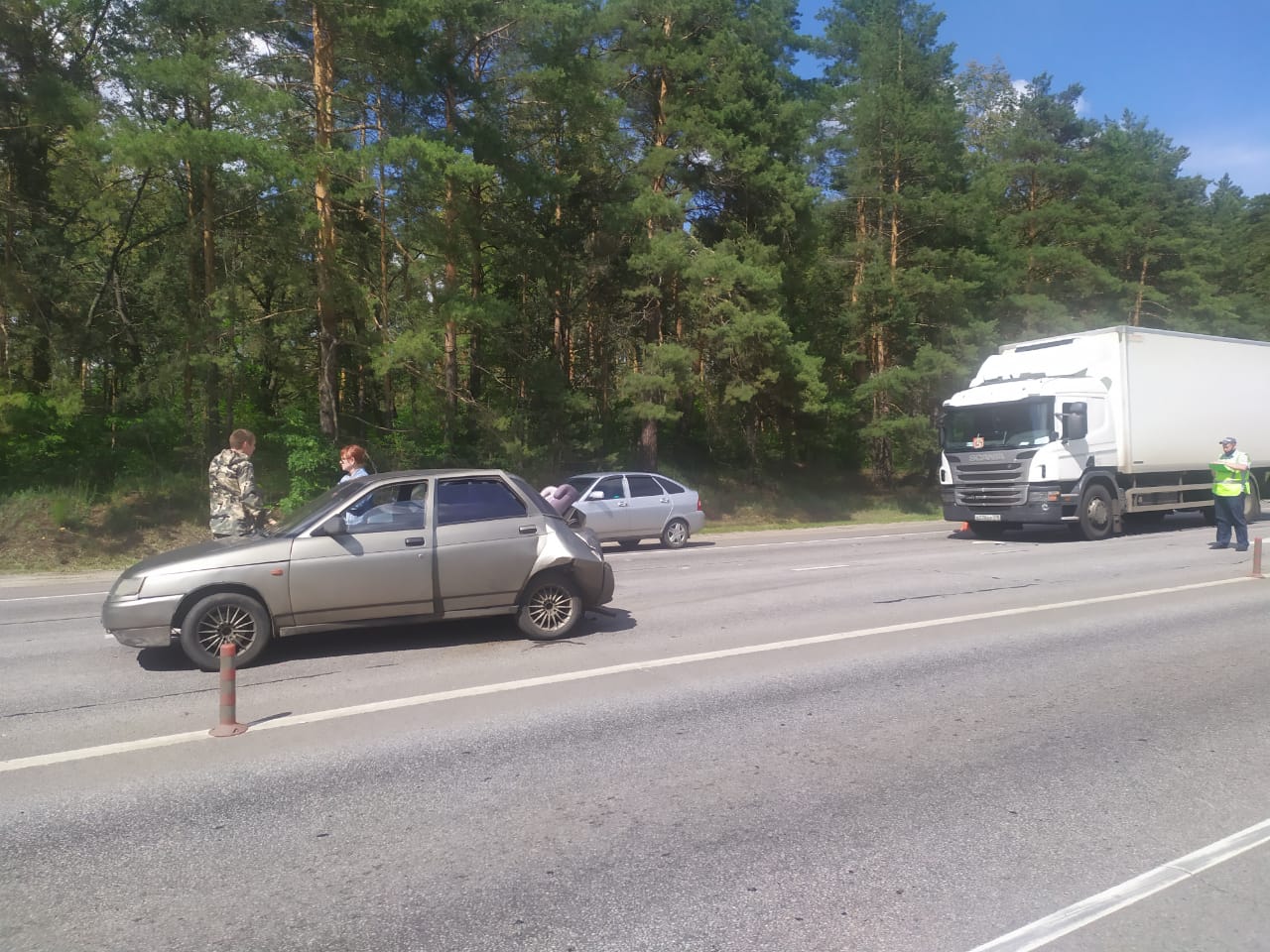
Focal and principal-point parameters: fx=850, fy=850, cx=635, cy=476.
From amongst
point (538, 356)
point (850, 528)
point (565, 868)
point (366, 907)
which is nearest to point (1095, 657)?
point (565, 868)

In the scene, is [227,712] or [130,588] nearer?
[227,712]

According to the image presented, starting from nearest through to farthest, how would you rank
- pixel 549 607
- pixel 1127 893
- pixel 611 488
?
pixel 1127 893
pixel 549 607
pixel 611 488

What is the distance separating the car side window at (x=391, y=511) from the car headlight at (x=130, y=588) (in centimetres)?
165

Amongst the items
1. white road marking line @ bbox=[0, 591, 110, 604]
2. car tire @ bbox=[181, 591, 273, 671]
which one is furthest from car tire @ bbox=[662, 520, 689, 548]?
car tire @ bbox=[181, 591, 273, 671]

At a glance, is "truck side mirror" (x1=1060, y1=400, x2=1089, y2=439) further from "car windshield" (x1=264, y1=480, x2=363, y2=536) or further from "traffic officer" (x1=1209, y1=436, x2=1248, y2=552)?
"car windshield" (x1=264, y1=480, x2=363, y2=536)

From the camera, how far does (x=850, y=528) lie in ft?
81.1

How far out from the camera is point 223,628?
706cm

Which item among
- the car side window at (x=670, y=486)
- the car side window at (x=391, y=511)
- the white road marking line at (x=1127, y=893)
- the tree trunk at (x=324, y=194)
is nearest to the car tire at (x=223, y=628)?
the car side window at (x=391, y=511)

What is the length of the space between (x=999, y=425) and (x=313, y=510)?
1393 centimetres

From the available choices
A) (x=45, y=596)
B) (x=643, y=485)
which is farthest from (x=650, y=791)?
(x=643, y=485)

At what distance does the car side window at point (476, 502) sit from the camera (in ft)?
25.9

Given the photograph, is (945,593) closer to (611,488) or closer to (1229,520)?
(1229,520)

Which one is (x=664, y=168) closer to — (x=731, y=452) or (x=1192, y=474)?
(x=731, y=452)

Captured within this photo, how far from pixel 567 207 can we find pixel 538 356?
472cm
